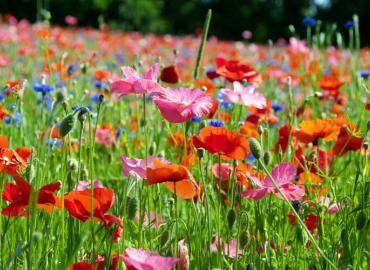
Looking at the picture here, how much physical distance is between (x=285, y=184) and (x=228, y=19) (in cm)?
2014

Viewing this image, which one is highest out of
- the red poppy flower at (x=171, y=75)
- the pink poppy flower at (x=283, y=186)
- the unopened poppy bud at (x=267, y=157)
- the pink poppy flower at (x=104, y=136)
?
the red poppy flower at (x=171, y=75)

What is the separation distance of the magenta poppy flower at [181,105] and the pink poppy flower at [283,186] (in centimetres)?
14

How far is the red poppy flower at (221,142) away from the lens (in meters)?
1.08

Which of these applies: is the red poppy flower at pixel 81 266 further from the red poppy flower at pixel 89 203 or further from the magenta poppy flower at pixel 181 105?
the magenta poppy flower at pixel 181 105

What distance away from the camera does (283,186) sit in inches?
46.1

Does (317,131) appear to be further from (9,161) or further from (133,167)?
(9,161)

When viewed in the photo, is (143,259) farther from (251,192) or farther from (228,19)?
(228,19)

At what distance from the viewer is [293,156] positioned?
1511 millimetres

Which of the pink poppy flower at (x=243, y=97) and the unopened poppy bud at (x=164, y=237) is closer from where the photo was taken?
the unopened poppy bud at (x=164, y=237)

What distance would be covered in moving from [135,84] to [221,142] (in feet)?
0.60

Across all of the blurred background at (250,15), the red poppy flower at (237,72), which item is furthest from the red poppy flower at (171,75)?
the blurred background at (250,15)

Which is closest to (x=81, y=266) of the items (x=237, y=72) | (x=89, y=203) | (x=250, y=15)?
(x=89, y=203)

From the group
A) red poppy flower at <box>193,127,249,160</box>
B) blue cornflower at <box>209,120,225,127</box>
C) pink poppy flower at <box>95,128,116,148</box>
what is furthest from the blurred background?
red poppy flower at <box>193,127,249,160</box>

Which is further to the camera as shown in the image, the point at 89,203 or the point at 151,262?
the point at 89,203
